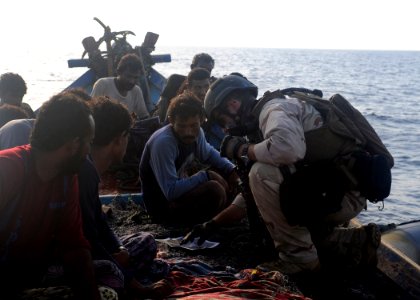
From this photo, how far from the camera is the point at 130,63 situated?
717cm

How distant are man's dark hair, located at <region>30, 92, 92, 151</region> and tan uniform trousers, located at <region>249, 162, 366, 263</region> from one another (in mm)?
1758

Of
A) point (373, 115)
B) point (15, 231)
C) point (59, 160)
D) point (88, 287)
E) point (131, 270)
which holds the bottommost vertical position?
point (373, 115)

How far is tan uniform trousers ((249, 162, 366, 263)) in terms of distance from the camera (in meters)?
3.95

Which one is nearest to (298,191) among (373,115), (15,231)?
(15,231)

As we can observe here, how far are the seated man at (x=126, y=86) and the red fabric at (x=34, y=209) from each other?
4.62 m

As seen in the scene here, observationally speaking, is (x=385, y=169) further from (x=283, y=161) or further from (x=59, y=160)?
(x=59, y=160)

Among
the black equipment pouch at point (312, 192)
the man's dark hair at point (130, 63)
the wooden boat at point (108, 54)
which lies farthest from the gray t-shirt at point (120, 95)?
the black equipment pouch at point (312, 192)

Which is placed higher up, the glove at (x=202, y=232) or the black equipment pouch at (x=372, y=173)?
the black equipment pouch at (x=372, y=173)

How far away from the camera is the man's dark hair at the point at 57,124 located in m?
2.47

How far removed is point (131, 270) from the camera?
354 centimetres

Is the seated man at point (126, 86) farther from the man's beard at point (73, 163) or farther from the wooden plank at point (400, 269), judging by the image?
the man's beard at point (73, 163)

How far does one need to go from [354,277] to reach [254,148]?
1235 millimetres

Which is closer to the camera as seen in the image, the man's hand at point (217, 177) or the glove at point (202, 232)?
the glove at point (202, 232)

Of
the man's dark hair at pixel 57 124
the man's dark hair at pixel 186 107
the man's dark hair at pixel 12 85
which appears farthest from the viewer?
the man's dark hair at pixel 12 85
